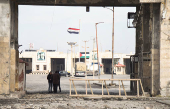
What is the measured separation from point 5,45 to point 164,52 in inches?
372

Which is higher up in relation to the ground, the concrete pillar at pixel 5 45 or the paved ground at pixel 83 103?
the concrete pillar at pixel 5 45

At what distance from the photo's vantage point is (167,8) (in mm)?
20047

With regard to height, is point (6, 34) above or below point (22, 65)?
above

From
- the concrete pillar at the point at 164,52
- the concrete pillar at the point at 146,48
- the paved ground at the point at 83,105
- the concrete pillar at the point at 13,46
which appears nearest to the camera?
the paved ground at the point at 83,105

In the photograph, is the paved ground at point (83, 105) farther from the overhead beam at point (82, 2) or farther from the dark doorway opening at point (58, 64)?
the dark doorway opening at point (58, 64)

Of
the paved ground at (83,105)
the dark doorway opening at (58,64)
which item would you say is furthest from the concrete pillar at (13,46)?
the dark doorway opening at (58,64)

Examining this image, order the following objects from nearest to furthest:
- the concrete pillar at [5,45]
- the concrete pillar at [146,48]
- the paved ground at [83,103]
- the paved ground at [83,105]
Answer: the paved ground at [83,105]
the paved ground at [83,103]
the concrete pillar at [5,45]
the concrete pillar at [146,48]

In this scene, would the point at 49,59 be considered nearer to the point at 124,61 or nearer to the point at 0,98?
the point at 124,61

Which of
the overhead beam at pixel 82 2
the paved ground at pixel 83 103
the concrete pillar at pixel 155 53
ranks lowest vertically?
the paved ground at pixel 83 103

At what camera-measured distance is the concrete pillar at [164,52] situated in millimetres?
20141

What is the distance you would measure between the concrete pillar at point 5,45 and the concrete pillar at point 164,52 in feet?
29.8

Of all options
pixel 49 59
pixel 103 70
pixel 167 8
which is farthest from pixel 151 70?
pixel 103 70

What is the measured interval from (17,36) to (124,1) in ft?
25.5

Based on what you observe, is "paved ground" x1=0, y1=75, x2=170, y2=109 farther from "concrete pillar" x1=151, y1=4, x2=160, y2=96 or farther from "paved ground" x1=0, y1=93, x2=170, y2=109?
"concrete pillar" x1=151, y1=4, x2=160, y2=96
